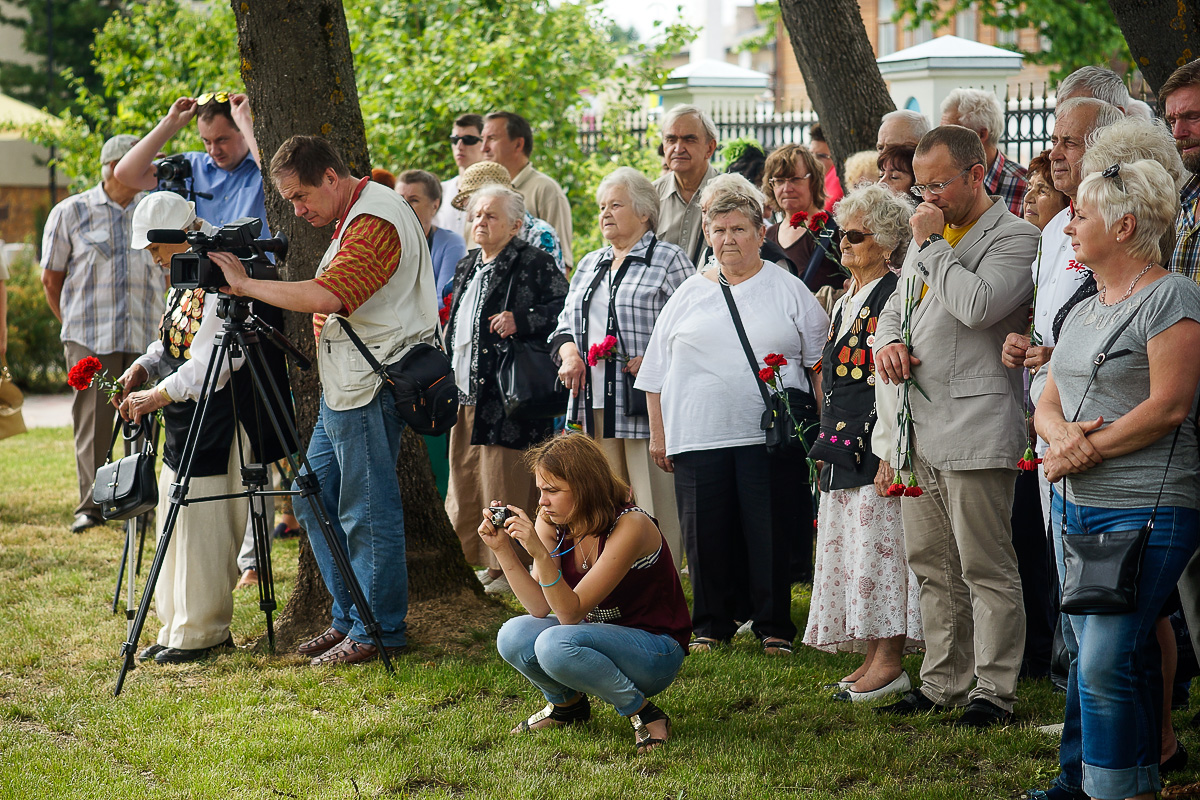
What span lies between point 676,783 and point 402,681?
146 cm

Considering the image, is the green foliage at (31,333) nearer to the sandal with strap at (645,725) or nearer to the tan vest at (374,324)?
the tan vest at (374,324)

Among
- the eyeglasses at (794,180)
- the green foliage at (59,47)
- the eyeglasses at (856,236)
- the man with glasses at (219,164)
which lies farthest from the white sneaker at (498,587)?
the green foliage at (59,47)

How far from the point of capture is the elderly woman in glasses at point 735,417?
505 cm

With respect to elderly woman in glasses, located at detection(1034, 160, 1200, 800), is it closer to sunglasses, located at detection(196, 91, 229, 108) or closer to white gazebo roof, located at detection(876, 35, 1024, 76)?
sunglasses, located at detection(196, 91, 229, 108)

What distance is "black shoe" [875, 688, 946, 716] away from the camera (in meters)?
4.23

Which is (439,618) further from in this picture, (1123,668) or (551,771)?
(1123,668)

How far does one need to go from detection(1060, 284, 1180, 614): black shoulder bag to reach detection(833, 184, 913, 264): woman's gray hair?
5.05 feet

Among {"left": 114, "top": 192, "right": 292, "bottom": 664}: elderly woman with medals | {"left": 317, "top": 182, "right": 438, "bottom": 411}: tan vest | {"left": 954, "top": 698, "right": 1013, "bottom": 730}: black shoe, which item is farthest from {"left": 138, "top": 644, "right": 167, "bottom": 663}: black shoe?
{"left": 954, "top": 698, "right": 1013, "bottom": 730}: black shoe

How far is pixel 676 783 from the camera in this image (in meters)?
3.67

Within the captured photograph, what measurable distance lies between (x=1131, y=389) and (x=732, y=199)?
2.35 m

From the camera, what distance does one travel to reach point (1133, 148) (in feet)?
10.7

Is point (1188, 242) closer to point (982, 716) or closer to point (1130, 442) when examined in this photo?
point (1130, 442)

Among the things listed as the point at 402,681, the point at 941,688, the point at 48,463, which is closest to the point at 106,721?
the point at 402,681

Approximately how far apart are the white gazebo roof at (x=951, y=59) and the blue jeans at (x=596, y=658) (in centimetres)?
1047
